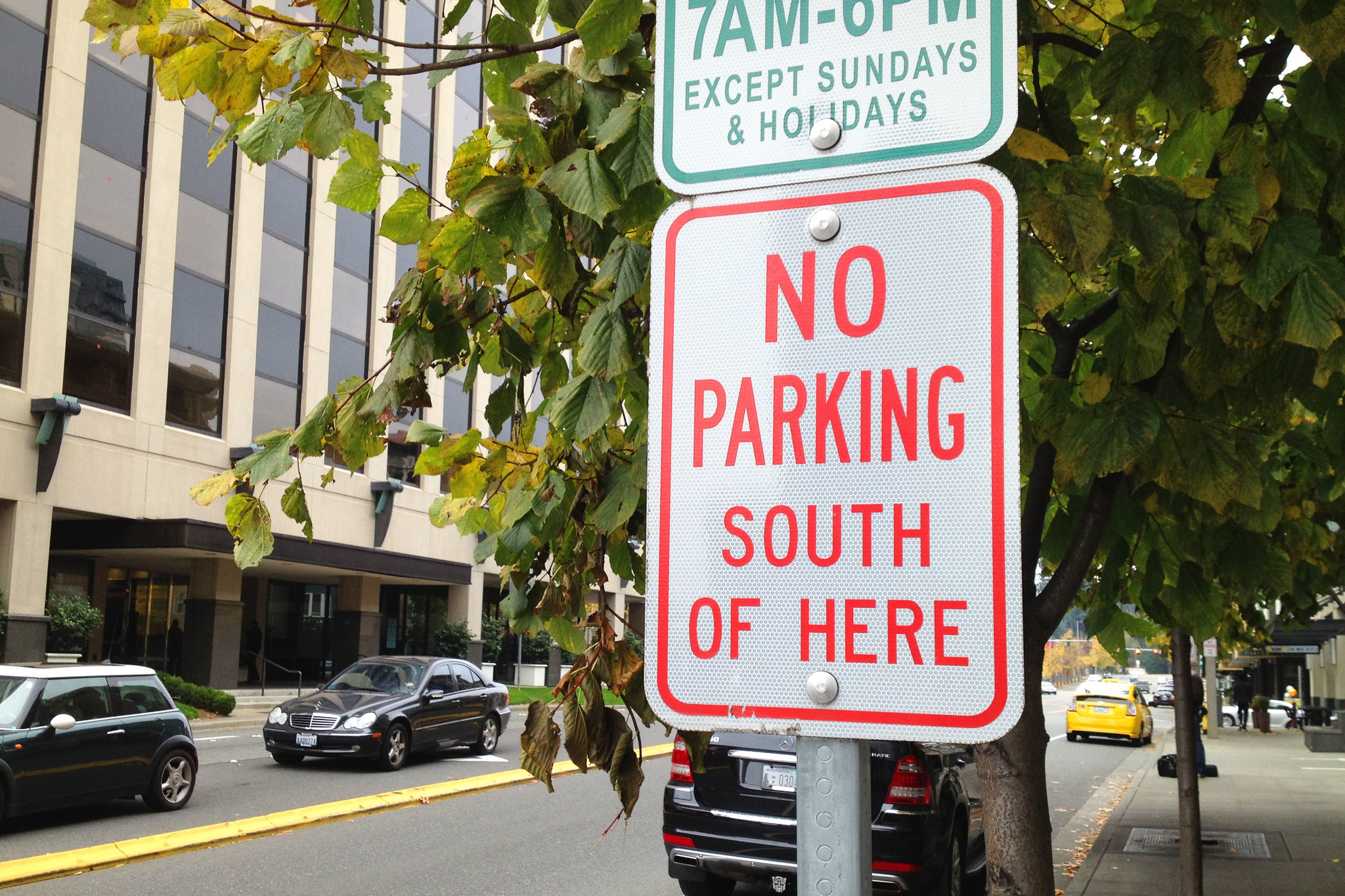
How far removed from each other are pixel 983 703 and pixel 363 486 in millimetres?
33201

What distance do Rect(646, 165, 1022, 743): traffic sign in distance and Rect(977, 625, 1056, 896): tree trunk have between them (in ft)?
9.58

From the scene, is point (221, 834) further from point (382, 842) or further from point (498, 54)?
point (498, 54)

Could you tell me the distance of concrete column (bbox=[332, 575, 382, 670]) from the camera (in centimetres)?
3566

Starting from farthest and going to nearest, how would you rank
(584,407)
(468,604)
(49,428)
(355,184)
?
(468,604)
(49,428)
(355,184)
(584,407)

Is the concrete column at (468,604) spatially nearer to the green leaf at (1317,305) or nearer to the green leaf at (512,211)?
the green leaf at (512,211)

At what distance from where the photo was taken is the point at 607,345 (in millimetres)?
2697

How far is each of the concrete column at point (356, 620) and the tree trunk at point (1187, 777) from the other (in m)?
28.7

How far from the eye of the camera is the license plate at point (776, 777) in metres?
8.84

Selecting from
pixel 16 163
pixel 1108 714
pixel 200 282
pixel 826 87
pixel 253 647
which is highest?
pixel 16 163

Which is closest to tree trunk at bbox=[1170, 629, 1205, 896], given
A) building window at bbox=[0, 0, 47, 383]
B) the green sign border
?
the green sign border

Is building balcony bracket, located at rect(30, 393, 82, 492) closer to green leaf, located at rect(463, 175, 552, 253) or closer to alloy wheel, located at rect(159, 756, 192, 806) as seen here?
alloy wheel, located at rect(159, 756, 192, 806)

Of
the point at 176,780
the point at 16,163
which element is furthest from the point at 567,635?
the point at 16,163

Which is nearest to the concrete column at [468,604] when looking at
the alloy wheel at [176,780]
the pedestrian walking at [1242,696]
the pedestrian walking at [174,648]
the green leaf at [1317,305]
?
the pedestrian walking at [174,648]

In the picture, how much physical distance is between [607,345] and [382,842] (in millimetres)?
9885
